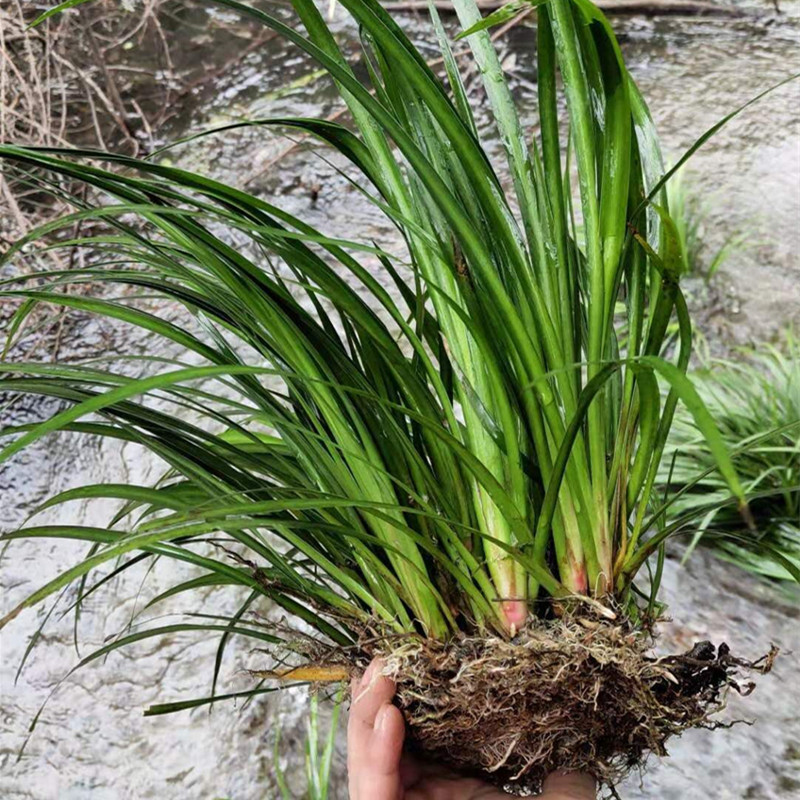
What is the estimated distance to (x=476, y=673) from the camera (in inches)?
27.9

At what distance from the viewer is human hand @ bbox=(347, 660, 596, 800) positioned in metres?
0.76

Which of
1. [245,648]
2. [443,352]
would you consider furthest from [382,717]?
[245,648]

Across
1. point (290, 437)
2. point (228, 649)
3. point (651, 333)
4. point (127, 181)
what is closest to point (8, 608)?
point (228, 649)

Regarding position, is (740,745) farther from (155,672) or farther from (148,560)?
(148,560)

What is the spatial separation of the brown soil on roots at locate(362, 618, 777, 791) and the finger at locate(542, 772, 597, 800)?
0.02 metres

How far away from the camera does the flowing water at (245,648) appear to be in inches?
57.4

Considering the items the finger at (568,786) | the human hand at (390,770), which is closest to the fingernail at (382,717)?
the human hand at (390,770)

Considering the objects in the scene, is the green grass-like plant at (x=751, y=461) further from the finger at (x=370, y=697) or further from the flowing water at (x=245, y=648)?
the finger at (x=370, y=697)

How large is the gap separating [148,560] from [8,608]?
0.28 m

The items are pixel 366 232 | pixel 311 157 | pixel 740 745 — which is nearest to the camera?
pixel 740 745

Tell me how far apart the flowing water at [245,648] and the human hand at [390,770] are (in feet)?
0.94

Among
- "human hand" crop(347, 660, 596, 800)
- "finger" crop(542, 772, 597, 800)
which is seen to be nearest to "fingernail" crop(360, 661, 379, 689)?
"human hand" crop(347, 660, 596, 800)

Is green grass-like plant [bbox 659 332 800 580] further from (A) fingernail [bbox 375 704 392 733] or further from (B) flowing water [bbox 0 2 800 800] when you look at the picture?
(A) fingernail [bbox 375 704 392 733]

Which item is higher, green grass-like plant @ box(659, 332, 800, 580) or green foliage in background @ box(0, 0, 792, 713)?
green foliage in background @ box(0, 0, 792, 713)
